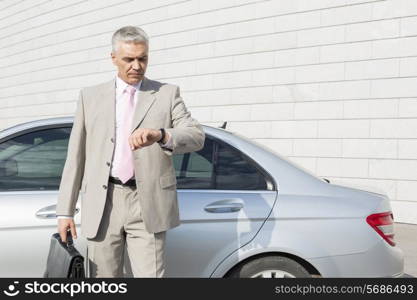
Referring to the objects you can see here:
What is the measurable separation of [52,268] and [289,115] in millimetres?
6197

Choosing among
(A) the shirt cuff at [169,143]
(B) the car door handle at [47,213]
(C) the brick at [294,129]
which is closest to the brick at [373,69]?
(C) the brick at [294,129]

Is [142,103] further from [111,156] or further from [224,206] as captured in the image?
[224,206]

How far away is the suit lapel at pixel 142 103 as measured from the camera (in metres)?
2.43

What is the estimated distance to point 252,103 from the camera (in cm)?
866

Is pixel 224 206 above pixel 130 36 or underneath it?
underneath

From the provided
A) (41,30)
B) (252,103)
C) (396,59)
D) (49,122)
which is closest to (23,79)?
(41,30)

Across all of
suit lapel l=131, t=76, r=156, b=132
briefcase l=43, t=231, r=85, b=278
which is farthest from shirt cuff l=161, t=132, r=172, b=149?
briefcase l=43, t=231, r=85, b=278

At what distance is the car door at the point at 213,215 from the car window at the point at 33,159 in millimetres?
788

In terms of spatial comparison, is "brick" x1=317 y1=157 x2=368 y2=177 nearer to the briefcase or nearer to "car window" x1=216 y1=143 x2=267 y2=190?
"car window" x1=216 y1=143 x2=267 y2=190

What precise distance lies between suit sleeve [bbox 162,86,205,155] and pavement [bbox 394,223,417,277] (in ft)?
10.7

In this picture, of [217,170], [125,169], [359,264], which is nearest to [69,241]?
[125,169]

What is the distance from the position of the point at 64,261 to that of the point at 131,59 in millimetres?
943

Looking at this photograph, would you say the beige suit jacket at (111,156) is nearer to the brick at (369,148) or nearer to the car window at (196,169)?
the car window at (196,169)

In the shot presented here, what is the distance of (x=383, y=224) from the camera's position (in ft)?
10.6
